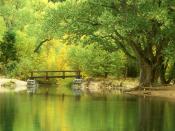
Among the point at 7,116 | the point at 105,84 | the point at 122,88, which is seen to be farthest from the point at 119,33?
the point at 7,116

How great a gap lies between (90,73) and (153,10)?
21.9 meters

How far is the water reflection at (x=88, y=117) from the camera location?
20688 millimetres

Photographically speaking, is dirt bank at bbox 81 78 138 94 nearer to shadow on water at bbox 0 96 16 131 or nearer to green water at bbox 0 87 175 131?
green water at bbox 0 87 175 131

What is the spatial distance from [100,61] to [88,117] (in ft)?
113

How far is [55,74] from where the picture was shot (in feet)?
215

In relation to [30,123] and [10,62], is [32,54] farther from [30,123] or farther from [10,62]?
[30,123]

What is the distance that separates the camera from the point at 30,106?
2959 centimetres

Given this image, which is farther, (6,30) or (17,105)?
(6,30)

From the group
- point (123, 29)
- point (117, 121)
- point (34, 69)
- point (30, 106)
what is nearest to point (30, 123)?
point (117, 121)

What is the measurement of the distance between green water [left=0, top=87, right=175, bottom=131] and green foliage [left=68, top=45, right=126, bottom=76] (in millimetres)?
25849

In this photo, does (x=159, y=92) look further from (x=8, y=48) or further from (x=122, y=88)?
(x=8, y=48)

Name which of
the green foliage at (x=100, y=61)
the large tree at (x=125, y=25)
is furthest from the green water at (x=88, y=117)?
the green foliage at (x=100, y=61)

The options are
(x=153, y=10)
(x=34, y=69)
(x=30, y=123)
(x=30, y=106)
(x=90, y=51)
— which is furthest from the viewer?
(x=34, y=69)

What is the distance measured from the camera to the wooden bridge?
60.9m
